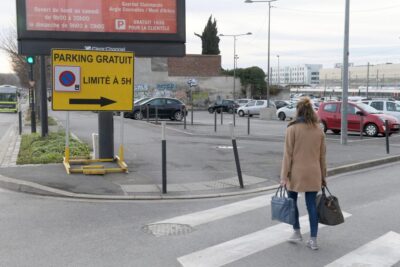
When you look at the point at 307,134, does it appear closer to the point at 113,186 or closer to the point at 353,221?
the point at 353,221

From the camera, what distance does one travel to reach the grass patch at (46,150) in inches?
471

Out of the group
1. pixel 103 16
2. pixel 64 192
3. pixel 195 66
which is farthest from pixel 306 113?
pixel 195 66

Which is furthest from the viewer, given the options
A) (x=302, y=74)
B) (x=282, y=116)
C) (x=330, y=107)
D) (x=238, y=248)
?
(x=302, y=74)

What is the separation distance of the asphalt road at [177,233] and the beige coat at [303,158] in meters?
0.78

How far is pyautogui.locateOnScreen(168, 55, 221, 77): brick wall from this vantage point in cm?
5947

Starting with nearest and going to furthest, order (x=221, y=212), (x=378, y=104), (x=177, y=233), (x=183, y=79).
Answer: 1. (x=177, y=233)
2. (x=221, y=212)
3. (x=378, y=104)
4. (x=183, y=79)

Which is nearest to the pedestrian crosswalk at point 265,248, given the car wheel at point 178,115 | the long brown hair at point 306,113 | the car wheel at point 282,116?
the long brown hair at point 306,113

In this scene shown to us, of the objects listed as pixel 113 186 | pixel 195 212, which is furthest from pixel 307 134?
pixel 113 186

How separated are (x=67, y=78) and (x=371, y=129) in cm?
1567

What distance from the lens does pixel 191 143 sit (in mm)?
17156

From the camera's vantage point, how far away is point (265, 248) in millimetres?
5961

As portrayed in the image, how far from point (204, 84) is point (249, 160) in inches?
1899

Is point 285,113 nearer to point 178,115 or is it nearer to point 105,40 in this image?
point 178,115

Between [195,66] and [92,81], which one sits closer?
[92,81]
